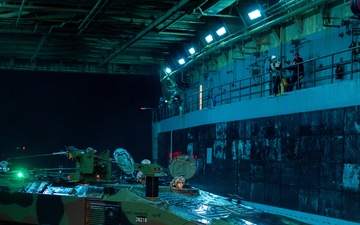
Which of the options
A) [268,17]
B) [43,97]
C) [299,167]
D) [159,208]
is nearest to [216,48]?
[268,17]

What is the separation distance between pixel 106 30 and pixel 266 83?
8.72 m

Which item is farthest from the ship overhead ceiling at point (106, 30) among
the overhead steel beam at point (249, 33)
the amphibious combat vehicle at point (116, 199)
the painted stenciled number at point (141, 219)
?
the painted stenciled number at point (141, 219)

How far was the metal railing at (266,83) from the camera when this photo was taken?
16906 millimetres

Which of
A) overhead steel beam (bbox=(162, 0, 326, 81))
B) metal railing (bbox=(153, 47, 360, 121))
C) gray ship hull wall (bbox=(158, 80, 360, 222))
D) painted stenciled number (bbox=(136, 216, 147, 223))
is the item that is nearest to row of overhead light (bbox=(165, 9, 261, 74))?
overhead steel beam (bbox=(162, 0, 326, 81))

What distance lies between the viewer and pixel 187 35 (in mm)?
29203

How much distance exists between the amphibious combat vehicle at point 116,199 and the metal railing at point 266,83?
6883 millimetres

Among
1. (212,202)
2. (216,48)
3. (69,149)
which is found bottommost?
(212,202)

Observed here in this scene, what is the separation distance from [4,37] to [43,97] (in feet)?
20.7

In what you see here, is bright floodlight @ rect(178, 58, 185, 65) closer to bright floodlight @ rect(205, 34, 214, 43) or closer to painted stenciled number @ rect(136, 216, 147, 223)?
bright floodlight @ rect(205, 34, 214, 43)

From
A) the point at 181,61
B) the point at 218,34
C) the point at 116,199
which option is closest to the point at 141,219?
the point at 116,199

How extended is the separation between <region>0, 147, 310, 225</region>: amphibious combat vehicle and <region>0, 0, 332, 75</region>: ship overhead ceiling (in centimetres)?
1122

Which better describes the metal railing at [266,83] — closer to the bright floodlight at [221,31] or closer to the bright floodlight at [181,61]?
the bright floodlight at [181,61]

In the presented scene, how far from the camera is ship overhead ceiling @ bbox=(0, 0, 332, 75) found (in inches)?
905

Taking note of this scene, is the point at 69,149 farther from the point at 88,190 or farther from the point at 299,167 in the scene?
the point at 299,167
